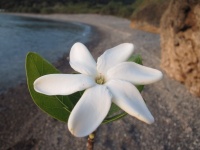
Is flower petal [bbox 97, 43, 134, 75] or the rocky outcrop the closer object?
flower petal [bbox 97, 43, 134, 75]

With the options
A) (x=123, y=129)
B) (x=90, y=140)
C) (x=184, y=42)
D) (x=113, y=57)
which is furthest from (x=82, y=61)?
(x=184, y=42)

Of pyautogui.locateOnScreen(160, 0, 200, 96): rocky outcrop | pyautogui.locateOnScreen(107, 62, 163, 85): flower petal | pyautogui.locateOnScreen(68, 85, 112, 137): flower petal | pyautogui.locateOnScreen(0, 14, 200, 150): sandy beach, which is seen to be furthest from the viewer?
pyautogui.locateOnScreen(160, 0, 200, 96): rocky outcrop

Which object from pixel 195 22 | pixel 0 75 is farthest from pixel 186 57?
pixel 0 75

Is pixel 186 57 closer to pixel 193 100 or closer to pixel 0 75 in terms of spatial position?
pixel 193 100

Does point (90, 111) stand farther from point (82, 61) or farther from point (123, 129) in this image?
point (123, 129)

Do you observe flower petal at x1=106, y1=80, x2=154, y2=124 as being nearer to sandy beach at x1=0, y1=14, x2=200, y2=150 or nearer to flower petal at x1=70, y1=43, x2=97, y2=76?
flower petal at x1=70, y1=43, x2=97, y2=76

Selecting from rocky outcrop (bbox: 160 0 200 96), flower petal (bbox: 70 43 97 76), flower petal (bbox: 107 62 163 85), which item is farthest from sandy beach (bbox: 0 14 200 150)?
flower petal (bbox: 107 62 163 85)
